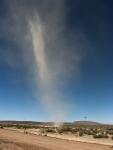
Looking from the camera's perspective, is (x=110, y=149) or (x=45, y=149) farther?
(x=110, y=149)

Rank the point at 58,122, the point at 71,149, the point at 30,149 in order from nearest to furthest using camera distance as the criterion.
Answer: the point at 30,149 → the point at 71,149 → the point at 58,122

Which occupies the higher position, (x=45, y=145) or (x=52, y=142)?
(x=52, y=142)

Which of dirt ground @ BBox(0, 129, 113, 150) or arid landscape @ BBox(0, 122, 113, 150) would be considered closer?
dirt ground @ BBox(0, 129, 113, 150)

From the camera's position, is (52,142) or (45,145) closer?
(45,145)

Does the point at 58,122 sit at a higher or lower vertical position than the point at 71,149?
higher

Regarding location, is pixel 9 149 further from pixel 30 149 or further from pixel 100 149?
pixel 100 149

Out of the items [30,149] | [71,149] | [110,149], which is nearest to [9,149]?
[30,149]

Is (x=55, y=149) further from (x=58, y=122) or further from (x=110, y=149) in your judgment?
(x=58, y=122)

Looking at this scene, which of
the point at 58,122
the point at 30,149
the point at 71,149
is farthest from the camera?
the point at 58,122

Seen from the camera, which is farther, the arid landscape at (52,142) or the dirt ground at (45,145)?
the arid landscape at (52,142)
